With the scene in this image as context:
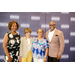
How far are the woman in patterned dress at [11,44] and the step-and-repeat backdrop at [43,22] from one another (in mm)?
1083

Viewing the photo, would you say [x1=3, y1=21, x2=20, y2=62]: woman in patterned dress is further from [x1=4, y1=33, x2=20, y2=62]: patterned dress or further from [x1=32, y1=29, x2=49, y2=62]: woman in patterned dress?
[x1=32, y1=29, x2=49, y2=62]: woman in patterned dress

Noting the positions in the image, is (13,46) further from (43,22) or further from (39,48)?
(43,22)

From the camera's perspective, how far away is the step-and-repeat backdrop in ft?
8.66

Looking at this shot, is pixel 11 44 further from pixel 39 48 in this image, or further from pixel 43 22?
pixel 43 22

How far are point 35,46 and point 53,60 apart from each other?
59 centimetres

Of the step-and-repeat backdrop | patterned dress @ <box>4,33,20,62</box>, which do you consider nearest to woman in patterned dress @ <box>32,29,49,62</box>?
patterned dress @ <box>4,33,20,62</box>

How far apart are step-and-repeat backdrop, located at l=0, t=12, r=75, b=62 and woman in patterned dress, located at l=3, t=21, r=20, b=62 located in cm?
108

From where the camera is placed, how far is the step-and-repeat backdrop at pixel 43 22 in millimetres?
2641

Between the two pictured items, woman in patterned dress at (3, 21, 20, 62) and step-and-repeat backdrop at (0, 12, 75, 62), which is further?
step-and-repeat backdrop at (0, 12, 75, 62)

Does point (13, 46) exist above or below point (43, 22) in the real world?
below

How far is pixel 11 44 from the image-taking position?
1.58 metres

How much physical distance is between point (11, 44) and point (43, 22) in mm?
1511

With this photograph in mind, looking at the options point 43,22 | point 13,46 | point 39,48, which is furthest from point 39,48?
point 43,22

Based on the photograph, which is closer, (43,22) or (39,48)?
(39,48)
